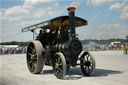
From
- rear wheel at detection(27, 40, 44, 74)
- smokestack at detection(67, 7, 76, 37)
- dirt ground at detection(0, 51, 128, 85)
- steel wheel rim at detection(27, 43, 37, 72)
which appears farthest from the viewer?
steel wheel rim at detection(27, 43, 37, 72)

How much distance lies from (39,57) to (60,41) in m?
1.19

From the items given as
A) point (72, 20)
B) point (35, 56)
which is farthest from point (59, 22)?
point (35, 56)

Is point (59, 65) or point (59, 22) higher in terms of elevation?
point (59, 22)

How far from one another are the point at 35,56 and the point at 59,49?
1457 millimetres

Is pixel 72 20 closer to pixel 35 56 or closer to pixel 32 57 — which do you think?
pixel 35 56

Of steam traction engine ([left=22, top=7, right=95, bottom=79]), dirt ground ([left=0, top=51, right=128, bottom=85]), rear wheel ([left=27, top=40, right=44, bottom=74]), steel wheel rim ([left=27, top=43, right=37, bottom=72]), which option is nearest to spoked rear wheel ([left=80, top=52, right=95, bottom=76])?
steam traction engine ([left=22, top=7, right=95, bottom=79])

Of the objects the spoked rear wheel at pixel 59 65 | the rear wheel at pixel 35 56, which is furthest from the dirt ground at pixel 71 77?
the rear wheel at pixel 35 56

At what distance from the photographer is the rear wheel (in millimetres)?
8844

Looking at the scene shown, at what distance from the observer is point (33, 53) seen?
9578 mm

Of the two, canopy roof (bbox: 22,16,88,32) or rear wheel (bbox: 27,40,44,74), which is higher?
canopy roof (bbox: 22,16,88,32)

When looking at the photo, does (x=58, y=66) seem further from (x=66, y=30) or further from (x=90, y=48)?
(x=90, y=48)

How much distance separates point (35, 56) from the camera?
368 inches

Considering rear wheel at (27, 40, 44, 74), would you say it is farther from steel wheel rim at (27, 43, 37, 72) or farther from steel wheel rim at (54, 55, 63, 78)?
steel wheel rim at (54, 55, 63, 78)

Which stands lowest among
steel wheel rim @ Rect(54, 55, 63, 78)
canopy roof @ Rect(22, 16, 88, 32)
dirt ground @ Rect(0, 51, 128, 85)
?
dirt ground @ Rect(0, 51, 128, 85)
